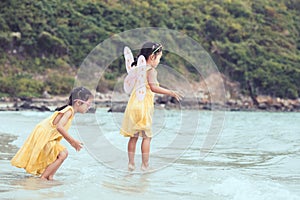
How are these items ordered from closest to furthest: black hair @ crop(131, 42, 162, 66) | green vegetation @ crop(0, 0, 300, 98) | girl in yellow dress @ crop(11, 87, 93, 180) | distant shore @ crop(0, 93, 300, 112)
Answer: girl in yellow dress @ crop(11, 87, 93, 180), black hair @ crop(131, 42, 162, 66), distant shore @ crop(0, 93, 300, 112), green vegetation @ crop(0, 0, 300, 98)

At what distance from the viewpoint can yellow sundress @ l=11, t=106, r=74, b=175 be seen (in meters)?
3.86

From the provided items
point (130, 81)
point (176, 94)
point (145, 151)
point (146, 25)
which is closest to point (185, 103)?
→ point (146, 25)

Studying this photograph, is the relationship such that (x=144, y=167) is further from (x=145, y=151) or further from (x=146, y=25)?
(x=146, y=25)

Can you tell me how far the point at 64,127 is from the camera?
13.0 ft

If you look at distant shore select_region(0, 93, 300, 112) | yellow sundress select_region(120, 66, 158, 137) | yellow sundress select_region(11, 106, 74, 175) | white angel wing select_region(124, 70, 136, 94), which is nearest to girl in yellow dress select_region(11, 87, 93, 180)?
yellow sundress select_region(11, 106, 74, 175)

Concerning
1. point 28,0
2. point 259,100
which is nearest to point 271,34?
point 259,100

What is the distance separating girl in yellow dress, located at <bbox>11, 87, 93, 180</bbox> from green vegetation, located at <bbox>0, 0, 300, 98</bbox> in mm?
26651

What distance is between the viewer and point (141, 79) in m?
4.54

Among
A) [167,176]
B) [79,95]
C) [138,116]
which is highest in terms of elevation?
[79,95]

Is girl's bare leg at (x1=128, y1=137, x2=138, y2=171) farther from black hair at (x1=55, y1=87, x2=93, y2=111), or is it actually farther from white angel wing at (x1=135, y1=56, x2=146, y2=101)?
black hair at (x1=55, y1=87, x2=93, y2=111)

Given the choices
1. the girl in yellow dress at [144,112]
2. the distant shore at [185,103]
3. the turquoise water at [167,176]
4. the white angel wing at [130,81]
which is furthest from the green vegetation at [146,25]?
the girl in yellow dress at [144,112]

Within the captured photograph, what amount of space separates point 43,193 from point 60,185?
13.1 inches

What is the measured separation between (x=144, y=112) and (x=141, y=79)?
301 millimetres

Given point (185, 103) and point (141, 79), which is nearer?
point (141, 79)
